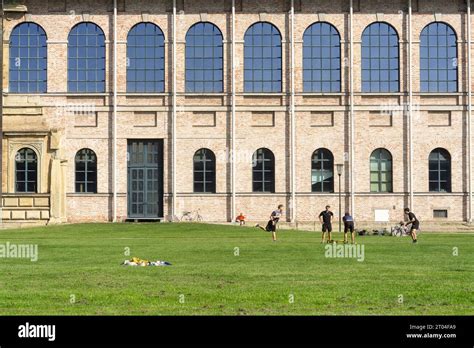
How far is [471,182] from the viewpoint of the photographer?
61188 mm

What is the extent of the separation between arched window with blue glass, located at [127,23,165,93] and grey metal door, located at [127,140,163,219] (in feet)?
11.8

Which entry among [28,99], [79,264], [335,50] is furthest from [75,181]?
[79,264]

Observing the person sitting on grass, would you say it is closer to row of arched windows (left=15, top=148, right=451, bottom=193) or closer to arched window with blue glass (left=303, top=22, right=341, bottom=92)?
row of arched windows (left=15, top=148, right=451, bottom=193)

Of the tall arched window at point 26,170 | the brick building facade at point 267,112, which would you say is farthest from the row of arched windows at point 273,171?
the tall arched window at point 26,170

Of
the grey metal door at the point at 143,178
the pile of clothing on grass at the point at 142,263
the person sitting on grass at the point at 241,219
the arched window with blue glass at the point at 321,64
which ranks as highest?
the arched window with blue glass at the point at 321,64

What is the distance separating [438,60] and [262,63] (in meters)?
A: 11.4

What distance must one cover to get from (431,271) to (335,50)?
39.7 m

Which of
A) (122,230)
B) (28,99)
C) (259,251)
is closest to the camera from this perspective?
(259,251)

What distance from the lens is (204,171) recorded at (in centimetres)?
6134

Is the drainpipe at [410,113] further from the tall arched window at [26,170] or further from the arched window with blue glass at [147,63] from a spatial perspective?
the tall arched window at [26,170]

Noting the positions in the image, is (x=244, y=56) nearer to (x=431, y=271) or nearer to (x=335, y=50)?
(x=335, y=50)

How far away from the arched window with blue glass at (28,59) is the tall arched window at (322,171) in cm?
1792

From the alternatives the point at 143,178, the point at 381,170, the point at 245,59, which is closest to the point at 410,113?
the point at 381,170

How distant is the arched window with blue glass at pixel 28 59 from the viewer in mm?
61156
